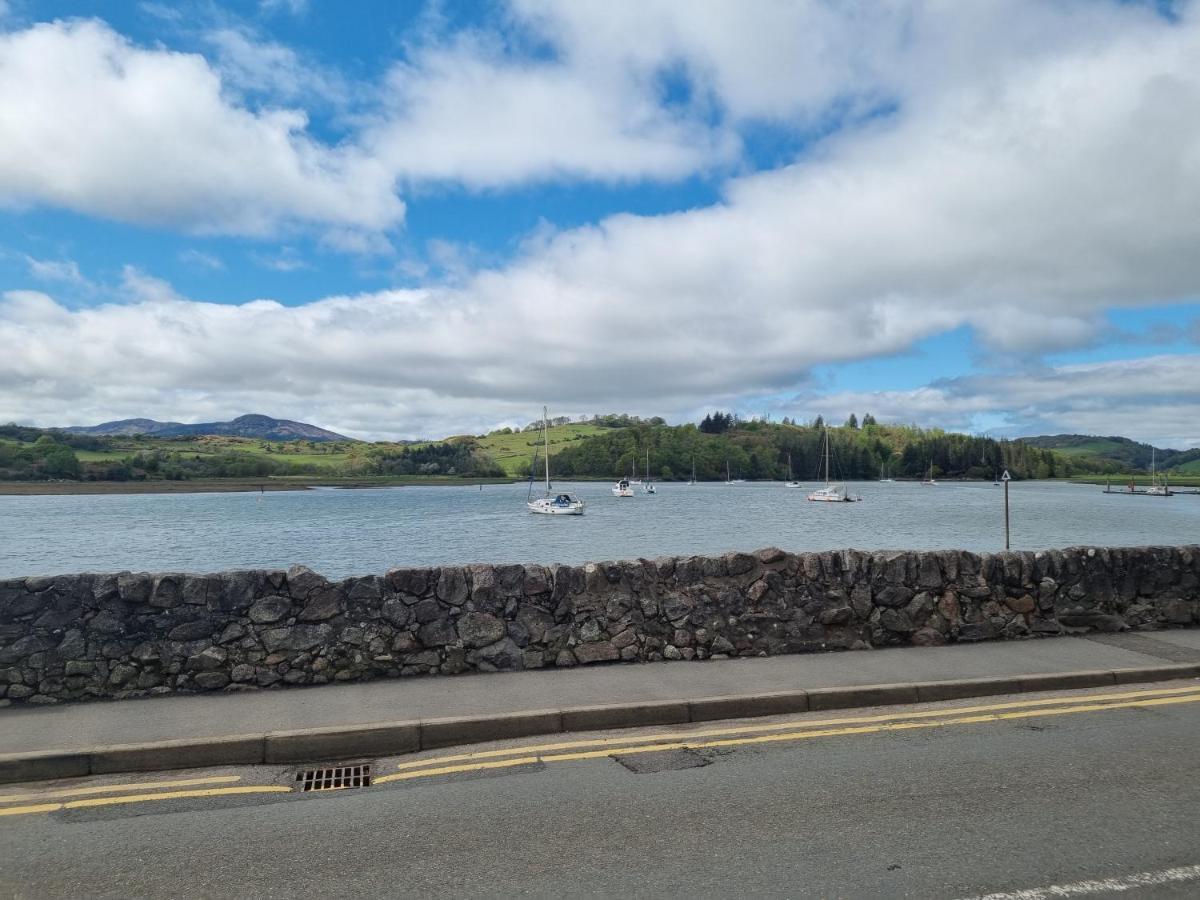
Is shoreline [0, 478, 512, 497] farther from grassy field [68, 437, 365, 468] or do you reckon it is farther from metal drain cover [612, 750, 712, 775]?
metal drain cover [612, 750, 712, 775]

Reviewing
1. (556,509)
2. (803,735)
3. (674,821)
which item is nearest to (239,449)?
(556,509)

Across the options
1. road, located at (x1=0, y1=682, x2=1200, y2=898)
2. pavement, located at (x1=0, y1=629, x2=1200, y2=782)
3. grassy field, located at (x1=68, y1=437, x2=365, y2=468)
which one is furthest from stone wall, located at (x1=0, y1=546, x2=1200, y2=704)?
grassy field, located at (x1=68, y1=437, x2=365, y2=468)

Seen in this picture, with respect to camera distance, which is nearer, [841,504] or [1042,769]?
[1042,769]

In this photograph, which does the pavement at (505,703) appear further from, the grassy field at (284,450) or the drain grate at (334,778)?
the grassy field at (284,450)

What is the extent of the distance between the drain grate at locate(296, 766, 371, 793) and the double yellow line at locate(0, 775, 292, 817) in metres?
0.19

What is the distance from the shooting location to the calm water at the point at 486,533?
1959 inches

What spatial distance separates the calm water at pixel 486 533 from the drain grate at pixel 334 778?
105ft

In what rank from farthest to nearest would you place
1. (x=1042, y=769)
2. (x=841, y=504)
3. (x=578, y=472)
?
1. (x=578, y=472)
2. (x=841, y=504)
3. (x=1042, y=769)

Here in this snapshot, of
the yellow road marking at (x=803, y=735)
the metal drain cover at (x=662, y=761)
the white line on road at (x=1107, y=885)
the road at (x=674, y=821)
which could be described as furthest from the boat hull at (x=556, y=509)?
the white line on road at (x=1107, y=885)

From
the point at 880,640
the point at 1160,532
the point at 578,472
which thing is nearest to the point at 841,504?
the point at 1160,532

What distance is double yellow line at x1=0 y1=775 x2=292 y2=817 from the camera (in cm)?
570

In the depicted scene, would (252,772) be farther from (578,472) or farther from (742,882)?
(578,472)

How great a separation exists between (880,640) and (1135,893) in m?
5.82

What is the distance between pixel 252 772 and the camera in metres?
6.41
